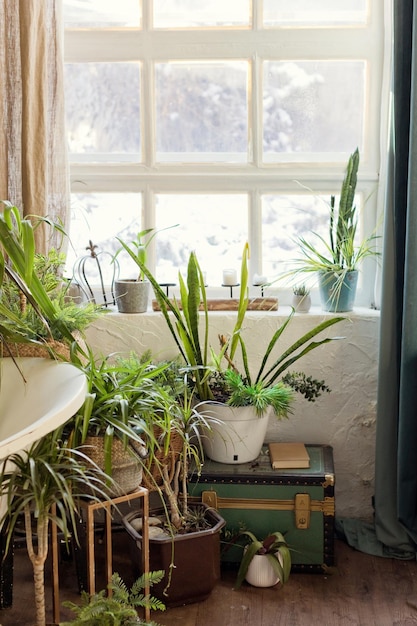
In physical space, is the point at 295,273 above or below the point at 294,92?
below

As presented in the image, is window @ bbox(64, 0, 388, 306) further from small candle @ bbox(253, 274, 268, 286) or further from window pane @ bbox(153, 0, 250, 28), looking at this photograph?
small candle @ bbox(253, 274, 268, 286)

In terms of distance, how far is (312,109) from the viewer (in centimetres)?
349

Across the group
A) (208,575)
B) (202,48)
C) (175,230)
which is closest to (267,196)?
(175,230)

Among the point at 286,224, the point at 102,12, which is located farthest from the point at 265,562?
the point at 102,12

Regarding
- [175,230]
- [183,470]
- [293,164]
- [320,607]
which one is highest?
[293,164]

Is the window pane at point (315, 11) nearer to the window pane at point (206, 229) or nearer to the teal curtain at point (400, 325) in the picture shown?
the teal curtain at point (400, 325)

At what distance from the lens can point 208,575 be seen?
2.87 meters

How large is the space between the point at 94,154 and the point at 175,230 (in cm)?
45

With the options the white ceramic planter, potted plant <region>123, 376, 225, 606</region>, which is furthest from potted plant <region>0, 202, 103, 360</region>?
the white ceramic planter

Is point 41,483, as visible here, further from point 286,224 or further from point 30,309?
point 286,224

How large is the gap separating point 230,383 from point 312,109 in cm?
119

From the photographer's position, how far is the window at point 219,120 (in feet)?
11.3

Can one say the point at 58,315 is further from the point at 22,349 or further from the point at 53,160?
the point at 53,160

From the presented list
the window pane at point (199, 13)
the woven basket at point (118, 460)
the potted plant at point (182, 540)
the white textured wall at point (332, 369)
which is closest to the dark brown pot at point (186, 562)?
the potted plant at point (182, 540)
